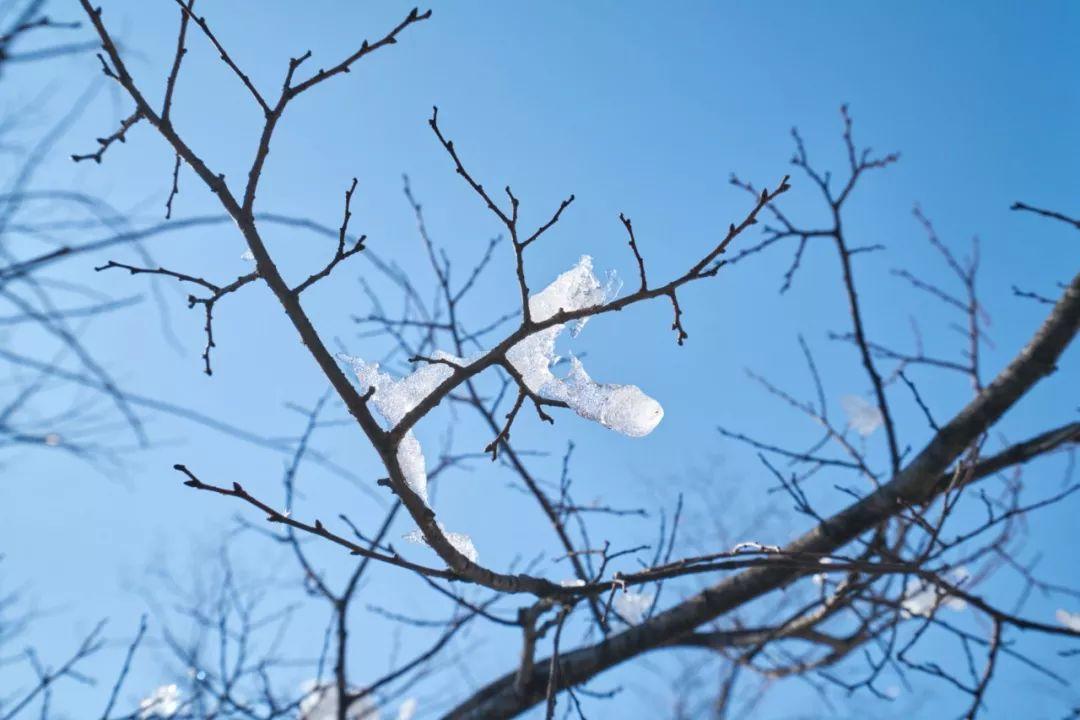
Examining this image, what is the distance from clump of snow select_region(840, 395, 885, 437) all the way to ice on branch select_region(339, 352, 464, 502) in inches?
109

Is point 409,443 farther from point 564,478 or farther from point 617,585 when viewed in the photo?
point 564,478

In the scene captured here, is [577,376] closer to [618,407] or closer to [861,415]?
[618,407]

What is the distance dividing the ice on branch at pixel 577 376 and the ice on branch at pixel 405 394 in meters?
0.17

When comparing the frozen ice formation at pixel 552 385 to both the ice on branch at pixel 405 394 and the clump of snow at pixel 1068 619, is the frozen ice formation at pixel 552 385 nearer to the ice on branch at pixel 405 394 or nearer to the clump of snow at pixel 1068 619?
the ice on branch at pixel 405 394

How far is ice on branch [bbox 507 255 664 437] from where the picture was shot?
1.38m

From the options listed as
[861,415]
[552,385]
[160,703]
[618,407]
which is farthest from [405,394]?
[861,415]

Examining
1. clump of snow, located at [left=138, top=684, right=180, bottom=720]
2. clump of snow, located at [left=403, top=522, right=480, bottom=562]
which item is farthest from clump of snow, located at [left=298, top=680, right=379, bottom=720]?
clump of snow, located at [left=403, top=522, right=480, bottom=562]

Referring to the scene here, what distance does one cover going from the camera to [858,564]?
1563 mm

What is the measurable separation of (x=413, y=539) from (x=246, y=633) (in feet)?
10.4

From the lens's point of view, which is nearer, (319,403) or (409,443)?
(409,443)

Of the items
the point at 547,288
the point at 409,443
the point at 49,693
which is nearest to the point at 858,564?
the point at 547,288

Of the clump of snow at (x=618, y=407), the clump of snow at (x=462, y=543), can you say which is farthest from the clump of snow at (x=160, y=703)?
the clump of snow at (x=618, y=407)

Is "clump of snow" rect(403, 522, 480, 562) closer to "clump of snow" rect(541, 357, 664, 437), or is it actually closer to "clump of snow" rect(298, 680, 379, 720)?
"clump of snow" rect(541, 357, 664, 437)

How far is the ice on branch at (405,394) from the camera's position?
1.43m
